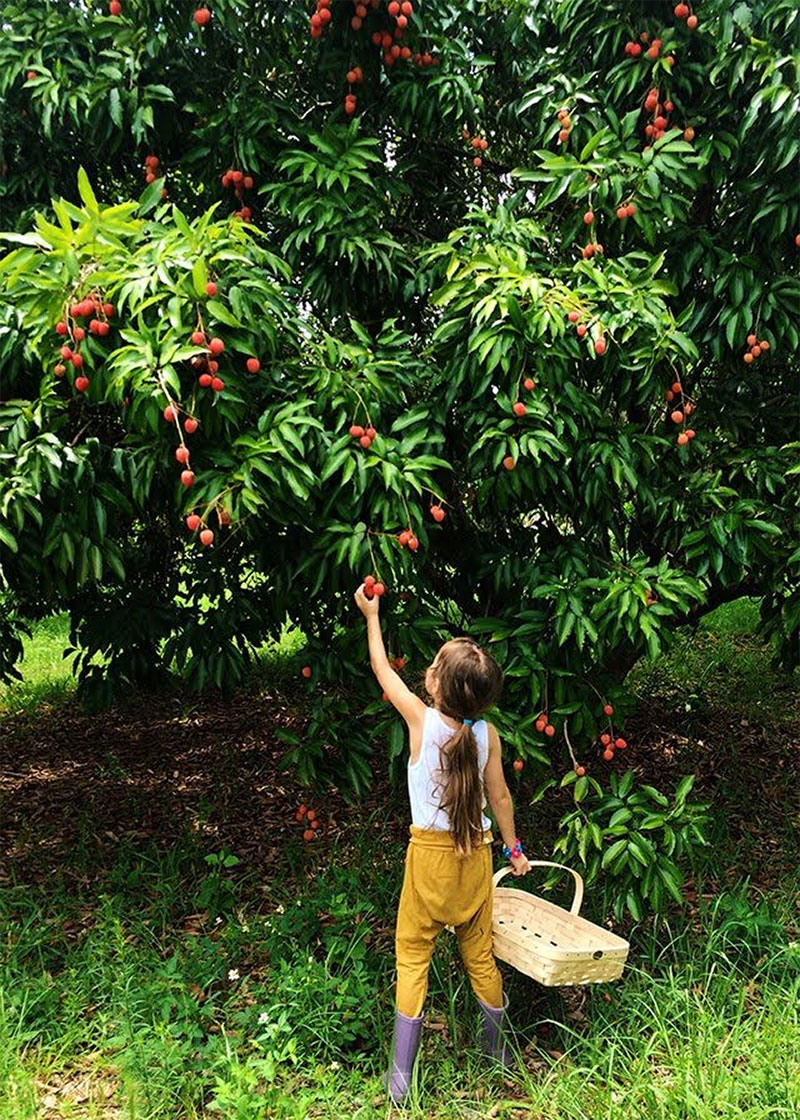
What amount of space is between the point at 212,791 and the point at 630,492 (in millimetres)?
2737

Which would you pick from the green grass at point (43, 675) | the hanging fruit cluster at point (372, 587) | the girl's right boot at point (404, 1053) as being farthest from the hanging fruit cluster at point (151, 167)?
Answer: the green grass at point (43, 675)

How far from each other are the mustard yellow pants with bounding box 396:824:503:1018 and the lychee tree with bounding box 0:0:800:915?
15.8 inches

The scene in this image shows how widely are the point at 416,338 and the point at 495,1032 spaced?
228 centimetres

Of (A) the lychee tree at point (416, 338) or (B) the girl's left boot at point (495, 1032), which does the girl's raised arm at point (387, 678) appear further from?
(B) the girl's left boot at point (495, 1032)

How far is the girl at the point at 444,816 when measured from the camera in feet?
8.85

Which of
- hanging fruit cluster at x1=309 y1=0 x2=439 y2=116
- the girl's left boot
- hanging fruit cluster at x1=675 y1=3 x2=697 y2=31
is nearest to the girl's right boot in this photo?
the girl's left boot

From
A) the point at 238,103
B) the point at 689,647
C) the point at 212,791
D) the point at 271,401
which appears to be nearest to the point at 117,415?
the point at 271,401

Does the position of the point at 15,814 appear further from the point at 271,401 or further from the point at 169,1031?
the point at 271,401

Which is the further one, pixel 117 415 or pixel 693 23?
pixel 693 23

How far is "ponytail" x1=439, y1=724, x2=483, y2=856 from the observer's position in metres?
2.70

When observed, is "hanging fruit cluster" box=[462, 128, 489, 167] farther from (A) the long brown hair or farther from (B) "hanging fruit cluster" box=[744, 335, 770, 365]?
(A) the long brown hair

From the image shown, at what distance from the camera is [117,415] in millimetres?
2844

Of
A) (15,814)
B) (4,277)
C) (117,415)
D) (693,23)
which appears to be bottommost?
(15,814)

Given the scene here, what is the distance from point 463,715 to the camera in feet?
8.93
